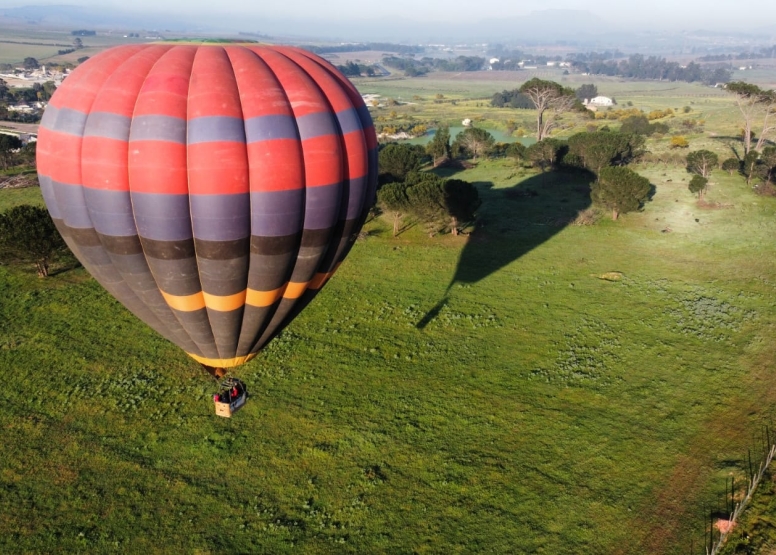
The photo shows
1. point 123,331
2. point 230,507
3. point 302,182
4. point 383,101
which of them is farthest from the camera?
point 383,101

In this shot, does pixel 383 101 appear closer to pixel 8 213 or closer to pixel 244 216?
pixel 8 213

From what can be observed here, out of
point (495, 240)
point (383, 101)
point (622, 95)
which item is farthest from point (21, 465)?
point (622, 95)

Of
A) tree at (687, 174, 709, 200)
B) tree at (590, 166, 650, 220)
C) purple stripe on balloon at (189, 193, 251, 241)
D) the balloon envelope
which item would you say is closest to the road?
tree at (590, 166, 650, 220)

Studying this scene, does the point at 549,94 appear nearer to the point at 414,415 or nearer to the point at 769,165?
the point at 769,165

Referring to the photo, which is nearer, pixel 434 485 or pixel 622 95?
pixel 434 485

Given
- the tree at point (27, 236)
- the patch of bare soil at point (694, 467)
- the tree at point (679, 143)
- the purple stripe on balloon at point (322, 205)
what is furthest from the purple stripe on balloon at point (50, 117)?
the tree at point (679, 143)

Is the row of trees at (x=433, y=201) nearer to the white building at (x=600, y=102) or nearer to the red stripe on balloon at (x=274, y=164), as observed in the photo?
the red stripe on balloon at (x=274, y=164)

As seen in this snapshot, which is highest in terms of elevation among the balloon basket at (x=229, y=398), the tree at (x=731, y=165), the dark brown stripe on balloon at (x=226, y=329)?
the tree at (x=731, y=165)

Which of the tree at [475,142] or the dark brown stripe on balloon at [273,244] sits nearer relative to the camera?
the dark brown stripe on balloon at [273,244]
